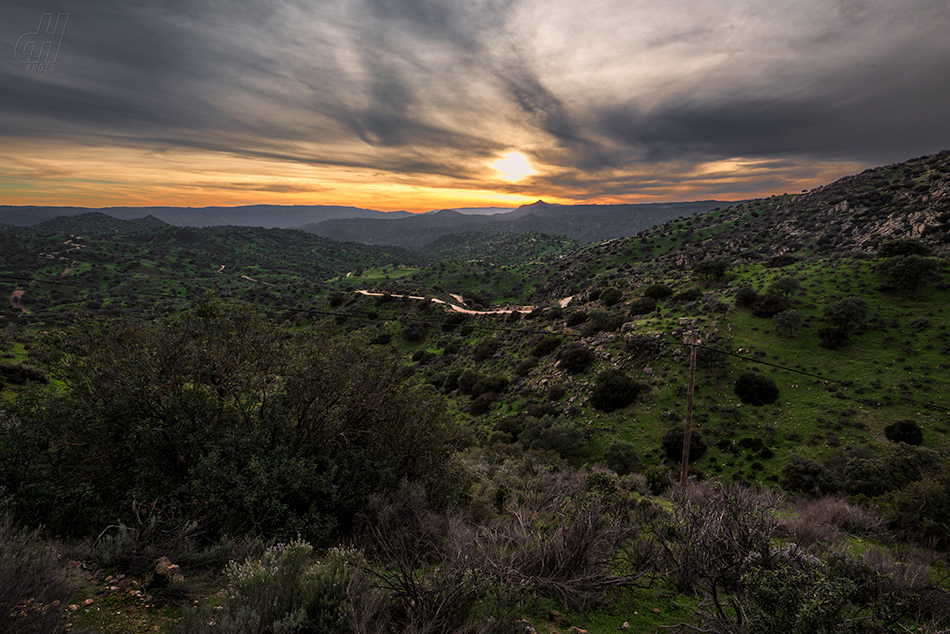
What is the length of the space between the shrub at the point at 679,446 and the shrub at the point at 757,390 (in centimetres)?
566

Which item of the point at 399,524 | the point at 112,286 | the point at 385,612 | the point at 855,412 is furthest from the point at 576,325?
the point at 112,286

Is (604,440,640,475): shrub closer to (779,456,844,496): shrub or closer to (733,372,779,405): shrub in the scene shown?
(779,456,844,496): shrub

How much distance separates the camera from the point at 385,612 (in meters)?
5.61

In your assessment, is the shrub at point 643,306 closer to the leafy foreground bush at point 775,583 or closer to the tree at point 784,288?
the tree at point 784,288

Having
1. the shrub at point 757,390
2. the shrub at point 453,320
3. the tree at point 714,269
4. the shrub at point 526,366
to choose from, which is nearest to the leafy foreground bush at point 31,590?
the shrub at point 757,390

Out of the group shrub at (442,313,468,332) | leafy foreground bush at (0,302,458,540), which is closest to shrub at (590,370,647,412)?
leafy foreground bush at (0,302,458,540)

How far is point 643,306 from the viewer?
41.8 m

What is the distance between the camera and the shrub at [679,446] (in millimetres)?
23562

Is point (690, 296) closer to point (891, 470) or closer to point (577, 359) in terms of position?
point (577, 359)

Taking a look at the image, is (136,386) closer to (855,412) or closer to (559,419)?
(559,419)

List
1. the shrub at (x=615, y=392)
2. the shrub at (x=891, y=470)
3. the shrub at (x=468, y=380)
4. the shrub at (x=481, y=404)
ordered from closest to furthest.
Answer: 1. the shrub at (x=891, y=470)
2. the shrub at (x=615, y=392)
3. the shrub at (x=481, y=404)
4. the shrub at (x=468, y=380)

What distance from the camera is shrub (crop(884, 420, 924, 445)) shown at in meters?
20.4

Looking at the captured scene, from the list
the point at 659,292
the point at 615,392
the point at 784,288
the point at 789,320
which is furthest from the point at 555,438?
the point at 784,288

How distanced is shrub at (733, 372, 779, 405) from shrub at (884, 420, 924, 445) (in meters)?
5.78
